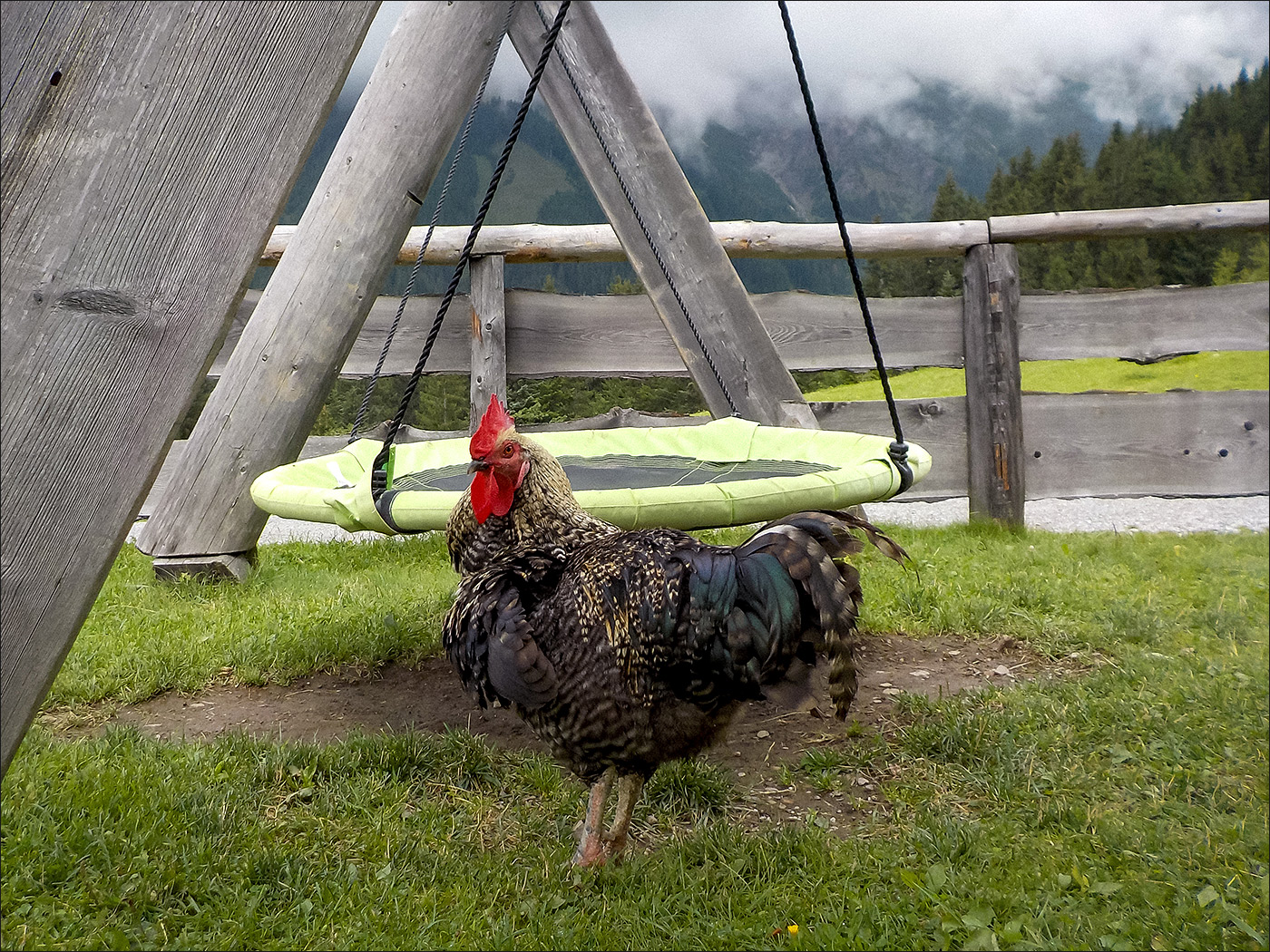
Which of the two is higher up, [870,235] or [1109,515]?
[870,235]

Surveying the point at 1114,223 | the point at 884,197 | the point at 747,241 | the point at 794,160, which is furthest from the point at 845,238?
the point at 884,197

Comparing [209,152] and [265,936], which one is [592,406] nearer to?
[265,936]

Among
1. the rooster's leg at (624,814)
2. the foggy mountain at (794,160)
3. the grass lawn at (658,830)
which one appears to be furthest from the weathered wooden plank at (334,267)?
the foggy mountain at (794,160)

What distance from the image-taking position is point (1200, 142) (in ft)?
17.5

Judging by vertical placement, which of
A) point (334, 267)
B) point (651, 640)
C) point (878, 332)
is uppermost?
point (878, 332)

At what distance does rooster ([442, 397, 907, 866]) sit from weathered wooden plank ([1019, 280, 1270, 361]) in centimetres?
413

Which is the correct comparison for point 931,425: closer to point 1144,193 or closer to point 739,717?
point 1144,193

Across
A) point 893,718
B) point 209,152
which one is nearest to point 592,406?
point 893,718

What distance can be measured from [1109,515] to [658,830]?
4.92 meters

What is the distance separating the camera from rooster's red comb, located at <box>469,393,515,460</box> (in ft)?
7.26

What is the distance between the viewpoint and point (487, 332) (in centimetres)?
529

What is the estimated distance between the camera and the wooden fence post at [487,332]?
5.25 metres

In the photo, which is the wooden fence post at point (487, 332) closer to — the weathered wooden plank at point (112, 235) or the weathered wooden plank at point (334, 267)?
the weathered wooden plank at point (334, 267)

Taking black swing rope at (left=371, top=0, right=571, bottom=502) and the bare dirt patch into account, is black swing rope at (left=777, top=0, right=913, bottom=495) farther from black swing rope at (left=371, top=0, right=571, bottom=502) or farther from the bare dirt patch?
the bare dirt patch
